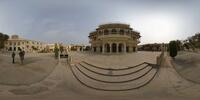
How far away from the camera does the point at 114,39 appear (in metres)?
54.8

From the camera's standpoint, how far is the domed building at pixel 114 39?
55406 mm

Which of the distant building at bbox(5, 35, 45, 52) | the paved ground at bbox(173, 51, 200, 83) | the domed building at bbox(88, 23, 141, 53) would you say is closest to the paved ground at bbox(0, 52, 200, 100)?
the paved ground at bbox(173, 51, 200, 83)

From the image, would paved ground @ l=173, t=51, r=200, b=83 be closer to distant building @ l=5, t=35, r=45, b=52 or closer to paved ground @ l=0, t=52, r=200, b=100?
paved ground @ l=0, t=52, r=200, b=100

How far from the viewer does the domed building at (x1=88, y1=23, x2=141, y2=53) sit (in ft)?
182

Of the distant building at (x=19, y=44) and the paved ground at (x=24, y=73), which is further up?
the distant building at (x=19, y=44)

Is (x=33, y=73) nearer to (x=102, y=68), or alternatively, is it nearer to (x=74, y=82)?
(x=74, y=82)

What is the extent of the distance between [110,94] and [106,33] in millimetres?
36263

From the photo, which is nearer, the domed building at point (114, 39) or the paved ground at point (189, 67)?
the paved ground at point (189, 67)

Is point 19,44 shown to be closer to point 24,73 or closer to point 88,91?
point 24,73

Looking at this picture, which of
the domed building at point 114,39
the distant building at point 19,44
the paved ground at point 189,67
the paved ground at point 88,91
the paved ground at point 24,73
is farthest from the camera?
the distant building at point 19,44

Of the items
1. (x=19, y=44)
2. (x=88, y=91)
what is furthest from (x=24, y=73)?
(x=19, y=44)

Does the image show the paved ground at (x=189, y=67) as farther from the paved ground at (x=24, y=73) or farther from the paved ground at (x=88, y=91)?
the paved ground at (x=24, y=73)

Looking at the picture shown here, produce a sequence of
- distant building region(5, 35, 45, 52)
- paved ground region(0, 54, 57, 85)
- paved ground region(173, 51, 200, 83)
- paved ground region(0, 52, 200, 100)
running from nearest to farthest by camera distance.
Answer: paved ground region(0, 52, 200, 100), paved ground region(0, 54, 57, 85), paved ground region(173, 51, 200, 83), distant building region(5, 35, 45, 52)

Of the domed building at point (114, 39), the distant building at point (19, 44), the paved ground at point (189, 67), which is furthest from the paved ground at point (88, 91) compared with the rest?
the distant building at point (19, 44)
